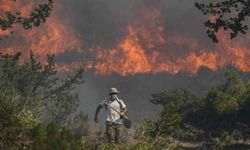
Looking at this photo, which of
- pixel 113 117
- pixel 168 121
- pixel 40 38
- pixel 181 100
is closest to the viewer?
pixel 168 121

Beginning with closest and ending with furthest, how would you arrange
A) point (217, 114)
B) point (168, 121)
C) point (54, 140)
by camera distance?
point (54, 140) < point (168, 121) < point (217, 114)

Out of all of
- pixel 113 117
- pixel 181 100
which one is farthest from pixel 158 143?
pixel 181 100

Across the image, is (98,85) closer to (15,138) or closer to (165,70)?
(165,70)

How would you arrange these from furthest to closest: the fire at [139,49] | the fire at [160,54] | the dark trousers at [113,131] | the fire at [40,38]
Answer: the fire at [160,54] < the fire at [139,49] < the fire at [40,38] < the dark trousers at [113,131]

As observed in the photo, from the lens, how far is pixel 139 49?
216 feet

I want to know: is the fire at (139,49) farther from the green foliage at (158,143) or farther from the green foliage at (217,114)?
the green foliage at (158,143)

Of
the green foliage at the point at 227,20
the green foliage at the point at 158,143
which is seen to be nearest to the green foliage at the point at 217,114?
the green foliage at the point at 227,20

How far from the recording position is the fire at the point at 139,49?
213ft

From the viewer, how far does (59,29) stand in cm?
6762

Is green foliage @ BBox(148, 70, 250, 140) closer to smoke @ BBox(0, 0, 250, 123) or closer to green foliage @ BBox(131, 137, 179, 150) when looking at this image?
A: green foliage @ BBox(131, 137, 179, 150)

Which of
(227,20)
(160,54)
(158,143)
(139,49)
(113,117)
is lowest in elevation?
(158,143)

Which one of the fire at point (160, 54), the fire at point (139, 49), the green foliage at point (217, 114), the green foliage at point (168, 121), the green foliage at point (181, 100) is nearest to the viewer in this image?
the green foliage at point (168, 121)

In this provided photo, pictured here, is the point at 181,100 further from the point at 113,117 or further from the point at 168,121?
the point at 168,121

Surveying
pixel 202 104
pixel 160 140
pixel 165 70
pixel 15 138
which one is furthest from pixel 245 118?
pixel 165 70
